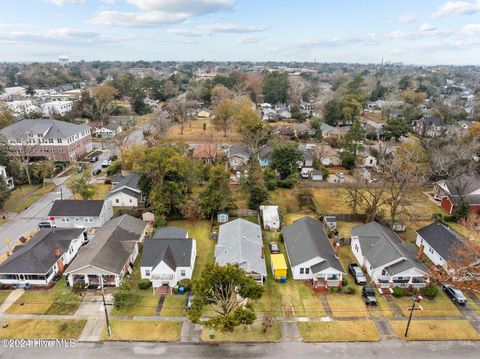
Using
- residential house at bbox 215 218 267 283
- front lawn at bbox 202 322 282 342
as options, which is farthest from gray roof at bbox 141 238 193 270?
front lawn at bbox 202 322 282 342

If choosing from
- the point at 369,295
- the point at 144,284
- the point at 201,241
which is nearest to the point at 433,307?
the point at 369,295

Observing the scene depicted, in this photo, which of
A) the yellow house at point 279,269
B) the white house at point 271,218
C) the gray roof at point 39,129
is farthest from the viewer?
the gray roof at point 39,129

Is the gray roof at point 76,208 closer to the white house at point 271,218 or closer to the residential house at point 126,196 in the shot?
the residential house at point 126,196

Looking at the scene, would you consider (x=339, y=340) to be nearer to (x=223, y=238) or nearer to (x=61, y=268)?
(x=223, y=238)

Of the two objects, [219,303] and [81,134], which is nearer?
[219,303]

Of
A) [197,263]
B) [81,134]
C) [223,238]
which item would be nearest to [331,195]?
[223,238]

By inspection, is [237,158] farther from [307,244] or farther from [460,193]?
[460,193]

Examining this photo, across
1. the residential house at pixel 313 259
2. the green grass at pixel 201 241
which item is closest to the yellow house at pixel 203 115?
the green grass at pixel 201 241
